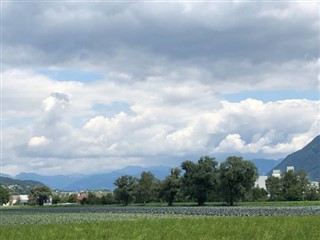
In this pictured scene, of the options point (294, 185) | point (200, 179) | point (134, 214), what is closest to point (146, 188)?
point (200, 179)

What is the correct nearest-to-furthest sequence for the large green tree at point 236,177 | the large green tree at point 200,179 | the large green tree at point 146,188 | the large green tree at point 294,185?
the large green tree at point 236,177, the large green tree at point 200,179, the large green tree at point 294,185, the large green tree at point 146,188

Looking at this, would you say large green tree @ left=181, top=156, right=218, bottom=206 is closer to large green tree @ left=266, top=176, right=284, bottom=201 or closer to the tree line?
the tree line

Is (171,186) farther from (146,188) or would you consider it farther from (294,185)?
(294,185)

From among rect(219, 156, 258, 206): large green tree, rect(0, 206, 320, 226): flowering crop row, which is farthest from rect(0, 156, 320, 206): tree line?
rect(0, 206, 320, 226): flowering crop row

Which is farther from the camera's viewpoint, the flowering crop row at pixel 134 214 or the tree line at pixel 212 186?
the tree line at pixel 212 186

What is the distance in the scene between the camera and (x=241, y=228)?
31422 millimetres

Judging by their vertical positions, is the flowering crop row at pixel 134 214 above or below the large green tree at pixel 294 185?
below

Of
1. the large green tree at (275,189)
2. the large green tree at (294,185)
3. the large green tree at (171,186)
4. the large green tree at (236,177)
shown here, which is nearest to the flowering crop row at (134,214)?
the large green tree at (236,177)

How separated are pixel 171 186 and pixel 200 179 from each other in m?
14.8

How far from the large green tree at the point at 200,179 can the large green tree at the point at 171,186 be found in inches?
254

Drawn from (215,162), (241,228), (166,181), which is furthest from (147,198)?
(241,228)

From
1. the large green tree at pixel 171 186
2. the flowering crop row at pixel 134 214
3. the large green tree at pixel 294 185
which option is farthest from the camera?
the large green tree at pixel 294 185

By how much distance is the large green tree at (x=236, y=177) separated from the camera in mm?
138125

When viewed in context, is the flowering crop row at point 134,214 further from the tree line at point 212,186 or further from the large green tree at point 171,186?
the large green tree at point 171,186
